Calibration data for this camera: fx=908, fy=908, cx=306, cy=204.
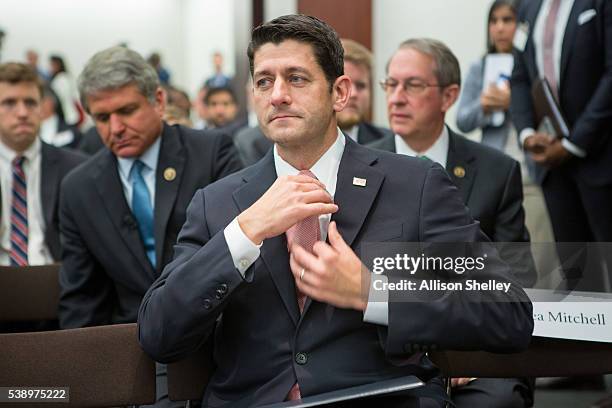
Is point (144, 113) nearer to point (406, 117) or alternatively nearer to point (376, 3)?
point (406, 117)

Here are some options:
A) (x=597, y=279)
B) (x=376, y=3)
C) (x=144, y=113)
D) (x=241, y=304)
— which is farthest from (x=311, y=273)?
(x=376, y=3)

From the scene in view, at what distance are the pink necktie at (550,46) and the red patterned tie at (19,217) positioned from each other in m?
2.60

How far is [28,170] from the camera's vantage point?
4.54m

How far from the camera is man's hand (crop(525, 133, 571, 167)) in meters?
4.16

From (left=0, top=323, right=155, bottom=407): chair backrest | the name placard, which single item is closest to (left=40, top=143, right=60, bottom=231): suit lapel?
(left=0, top=323, right=155, bottom=407): chair backrest

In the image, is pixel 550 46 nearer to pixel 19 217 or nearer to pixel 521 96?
pixel 521 96

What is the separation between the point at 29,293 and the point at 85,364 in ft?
3.63

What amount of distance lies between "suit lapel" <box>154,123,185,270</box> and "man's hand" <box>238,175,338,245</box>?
1.19 m

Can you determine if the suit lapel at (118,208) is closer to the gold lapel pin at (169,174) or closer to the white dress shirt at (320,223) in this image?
the gold lapel pin at (169,174)

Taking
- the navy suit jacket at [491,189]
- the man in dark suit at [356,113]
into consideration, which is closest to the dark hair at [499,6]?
the man in dark suit at [356,113]

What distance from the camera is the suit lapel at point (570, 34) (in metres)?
4.12

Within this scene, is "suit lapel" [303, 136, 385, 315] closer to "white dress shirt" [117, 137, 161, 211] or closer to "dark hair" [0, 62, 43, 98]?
"white dress shirt" [117, 137, 161, 211]

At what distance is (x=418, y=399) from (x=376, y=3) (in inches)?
248

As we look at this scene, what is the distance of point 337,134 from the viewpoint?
2.60 metres
